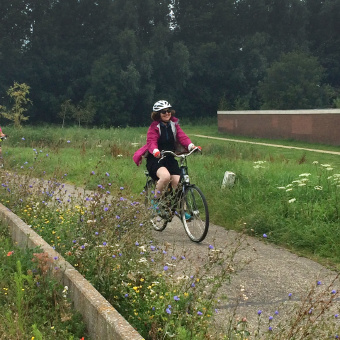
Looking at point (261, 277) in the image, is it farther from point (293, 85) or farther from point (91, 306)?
point (293, 85)

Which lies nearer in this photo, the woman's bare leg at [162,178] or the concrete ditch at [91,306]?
the concrete ditch at [91,306]

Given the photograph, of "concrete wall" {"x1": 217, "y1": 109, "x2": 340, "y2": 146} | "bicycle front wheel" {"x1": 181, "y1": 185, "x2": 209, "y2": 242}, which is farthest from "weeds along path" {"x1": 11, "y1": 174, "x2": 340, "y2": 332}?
"concrete wall" {"x1": 217, "y1": 109, "x2": 340, "y2": 146}

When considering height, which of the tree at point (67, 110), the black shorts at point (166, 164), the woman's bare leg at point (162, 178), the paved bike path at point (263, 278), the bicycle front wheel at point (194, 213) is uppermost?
the black shorts at point (166, 164)

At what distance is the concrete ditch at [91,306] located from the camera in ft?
10.4

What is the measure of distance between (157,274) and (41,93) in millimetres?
54988

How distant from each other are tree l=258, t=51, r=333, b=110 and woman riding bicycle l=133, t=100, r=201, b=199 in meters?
49.9

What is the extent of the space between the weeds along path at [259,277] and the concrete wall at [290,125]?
80.3ft

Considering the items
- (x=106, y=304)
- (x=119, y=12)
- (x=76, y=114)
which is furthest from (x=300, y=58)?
(x=106, y=304)

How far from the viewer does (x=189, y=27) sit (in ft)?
219

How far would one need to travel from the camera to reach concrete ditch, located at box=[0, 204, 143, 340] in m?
3.17

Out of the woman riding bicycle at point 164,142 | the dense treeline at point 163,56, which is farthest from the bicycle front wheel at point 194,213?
the dense treeline at point 163,56

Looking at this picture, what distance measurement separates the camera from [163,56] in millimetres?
59000

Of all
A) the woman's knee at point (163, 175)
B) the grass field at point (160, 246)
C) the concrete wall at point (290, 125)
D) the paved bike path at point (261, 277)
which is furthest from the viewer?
the concrete wall at point (290, 125)

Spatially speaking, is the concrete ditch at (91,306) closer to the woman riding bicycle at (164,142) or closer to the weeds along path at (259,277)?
the weeds along path at (259,277)
